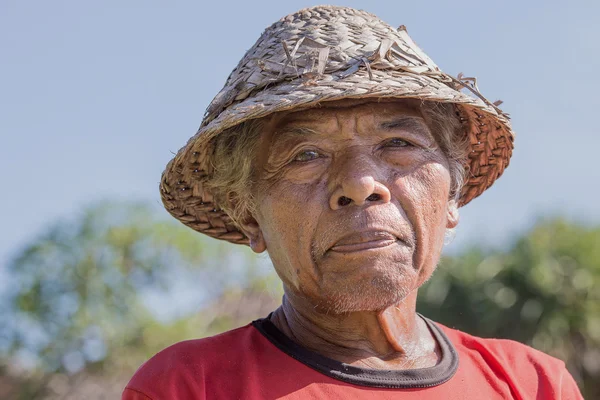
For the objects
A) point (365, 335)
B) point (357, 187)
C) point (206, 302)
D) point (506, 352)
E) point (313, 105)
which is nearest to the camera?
point (357, 187)

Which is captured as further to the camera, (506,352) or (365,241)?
(506,352)

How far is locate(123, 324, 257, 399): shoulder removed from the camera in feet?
6.98

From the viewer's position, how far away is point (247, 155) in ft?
8.14

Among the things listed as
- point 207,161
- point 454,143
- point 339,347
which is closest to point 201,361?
point 339,347

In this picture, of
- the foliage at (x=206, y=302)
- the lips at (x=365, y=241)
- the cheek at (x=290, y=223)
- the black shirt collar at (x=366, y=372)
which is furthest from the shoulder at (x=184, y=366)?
the foliage at (x=206, y=302)

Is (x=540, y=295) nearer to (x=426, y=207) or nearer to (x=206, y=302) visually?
(x=206, y=302)

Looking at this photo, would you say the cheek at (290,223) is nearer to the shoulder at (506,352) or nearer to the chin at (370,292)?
the chin at (370,292)

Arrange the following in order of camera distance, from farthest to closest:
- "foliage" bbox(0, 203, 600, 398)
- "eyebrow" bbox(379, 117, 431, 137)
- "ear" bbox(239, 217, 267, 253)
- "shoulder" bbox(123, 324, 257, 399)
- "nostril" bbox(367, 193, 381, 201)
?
"foliage" bbox(0, 203, 600, 398) → "ear" bbox(239, 217, 267, 253) → "eyebrow" bbox(379, 117, 431, 137) → "nostril" bbox(367, 193, 381, 201) → "shoulder" bbox(123, 324, 257, 399)

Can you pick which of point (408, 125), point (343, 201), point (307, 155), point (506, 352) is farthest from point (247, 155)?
point (506, 352)

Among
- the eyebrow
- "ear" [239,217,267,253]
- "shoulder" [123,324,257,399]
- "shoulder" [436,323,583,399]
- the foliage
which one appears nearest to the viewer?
"shoulder" [123,324,257,399]

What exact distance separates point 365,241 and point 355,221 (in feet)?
0.21

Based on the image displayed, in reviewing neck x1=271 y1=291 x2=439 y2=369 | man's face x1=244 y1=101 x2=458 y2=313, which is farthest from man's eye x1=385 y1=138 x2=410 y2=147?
neck x1=271 y1=291 x2=439 y2=369

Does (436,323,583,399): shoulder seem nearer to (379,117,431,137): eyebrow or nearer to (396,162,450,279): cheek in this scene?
(396,162,450,279): cheek

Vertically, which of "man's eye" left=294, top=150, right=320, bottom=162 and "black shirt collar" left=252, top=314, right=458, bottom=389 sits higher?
"man's eye" left=294, top=150, right=320, bottom=162
